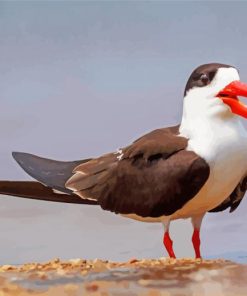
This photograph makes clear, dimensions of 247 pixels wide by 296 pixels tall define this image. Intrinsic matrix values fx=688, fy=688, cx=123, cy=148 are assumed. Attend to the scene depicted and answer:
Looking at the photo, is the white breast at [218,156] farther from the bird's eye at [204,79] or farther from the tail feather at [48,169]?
the tail feather at [48,169]

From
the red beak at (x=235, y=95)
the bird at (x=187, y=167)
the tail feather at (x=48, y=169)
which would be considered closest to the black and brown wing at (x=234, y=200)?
the bird at (x=187, y=167)

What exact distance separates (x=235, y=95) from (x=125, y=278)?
0.97 m

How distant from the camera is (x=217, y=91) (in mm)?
2910

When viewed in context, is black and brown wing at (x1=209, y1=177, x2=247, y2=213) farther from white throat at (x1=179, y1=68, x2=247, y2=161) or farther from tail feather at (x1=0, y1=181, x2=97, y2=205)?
tail feather at (x1=0, y1=181, x2=97, y2=205)

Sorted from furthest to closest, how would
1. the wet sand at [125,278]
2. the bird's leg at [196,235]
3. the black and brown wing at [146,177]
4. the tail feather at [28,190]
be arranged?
the tail feather at [28,190] → the bird's leg at [196,235] → the black and brown wing at [146,177] → the wet sand at [125,278]

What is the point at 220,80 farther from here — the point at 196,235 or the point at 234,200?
the point at 196,235

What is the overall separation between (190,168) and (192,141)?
0.53 ft

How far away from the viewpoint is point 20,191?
10.6 ft

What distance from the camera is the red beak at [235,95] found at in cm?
287

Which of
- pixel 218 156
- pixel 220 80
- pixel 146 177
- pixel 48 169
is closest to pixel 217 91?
pixel 220 80

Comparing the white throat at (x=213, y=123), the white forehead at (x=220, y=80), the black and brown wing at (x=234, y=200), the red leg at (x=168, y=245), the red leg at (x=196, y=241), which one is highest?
the white forehead at (x=220, y=80)

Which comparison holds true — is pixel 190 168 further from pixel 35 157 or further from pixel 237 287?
pixel 35 157

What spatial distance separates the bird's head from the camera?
9.45 ft

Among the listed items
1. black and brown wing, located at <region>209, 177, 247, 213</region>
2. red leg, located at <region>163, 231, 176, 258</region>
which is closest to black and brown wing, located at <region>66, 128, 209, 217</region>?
red leg, located at <region>163, 231, 176, 258</region>
